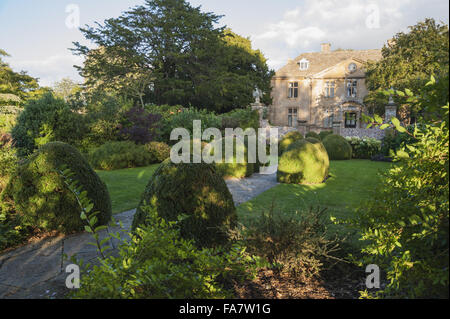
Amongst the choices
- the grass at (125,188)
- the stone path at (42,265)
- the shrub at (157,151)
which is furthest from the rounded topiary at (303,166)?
the shrub at (157,151)

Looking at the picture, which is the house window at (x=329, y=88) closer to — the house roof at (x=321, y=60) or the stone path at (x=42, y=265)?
the house roof at (x=321, y=60)

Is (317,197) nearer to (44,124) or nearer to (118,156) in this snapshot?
(118,156)

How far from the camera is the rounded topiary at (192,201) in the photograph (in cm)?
346

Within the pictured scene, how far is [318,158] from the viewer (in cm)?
1006

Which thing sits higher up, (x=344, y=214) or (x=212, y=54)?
(x=212, y=54)

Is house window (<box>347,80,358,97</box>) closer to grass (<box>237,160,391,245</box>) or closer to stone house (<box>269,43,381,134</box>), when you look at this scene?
stone house (<box>269,43,381,134</box>)

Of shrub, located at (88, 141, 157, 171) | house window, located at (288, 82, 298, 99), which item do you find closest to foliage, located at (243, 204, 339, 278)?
shrub, located at (88, 141, 157, 171)

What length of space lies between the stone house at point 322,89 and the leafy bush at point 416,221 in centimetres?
3309

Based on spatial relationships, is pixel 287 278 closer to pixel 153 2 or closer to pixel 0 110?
pixel 0 110

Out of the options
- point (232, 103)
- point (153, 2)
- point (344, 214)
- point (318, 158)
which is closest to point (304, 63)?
point (232, 103)

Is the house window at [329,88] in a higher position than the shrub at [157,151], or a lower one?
higher

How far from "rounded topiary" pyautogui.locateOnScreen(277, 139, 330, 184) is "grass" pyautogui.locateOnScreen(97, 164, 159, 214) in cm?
444

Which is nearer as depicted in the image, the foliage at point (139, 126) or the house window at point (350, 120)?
the foliage at point (139, 126)

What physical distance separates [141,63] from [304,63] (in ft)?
66.5
